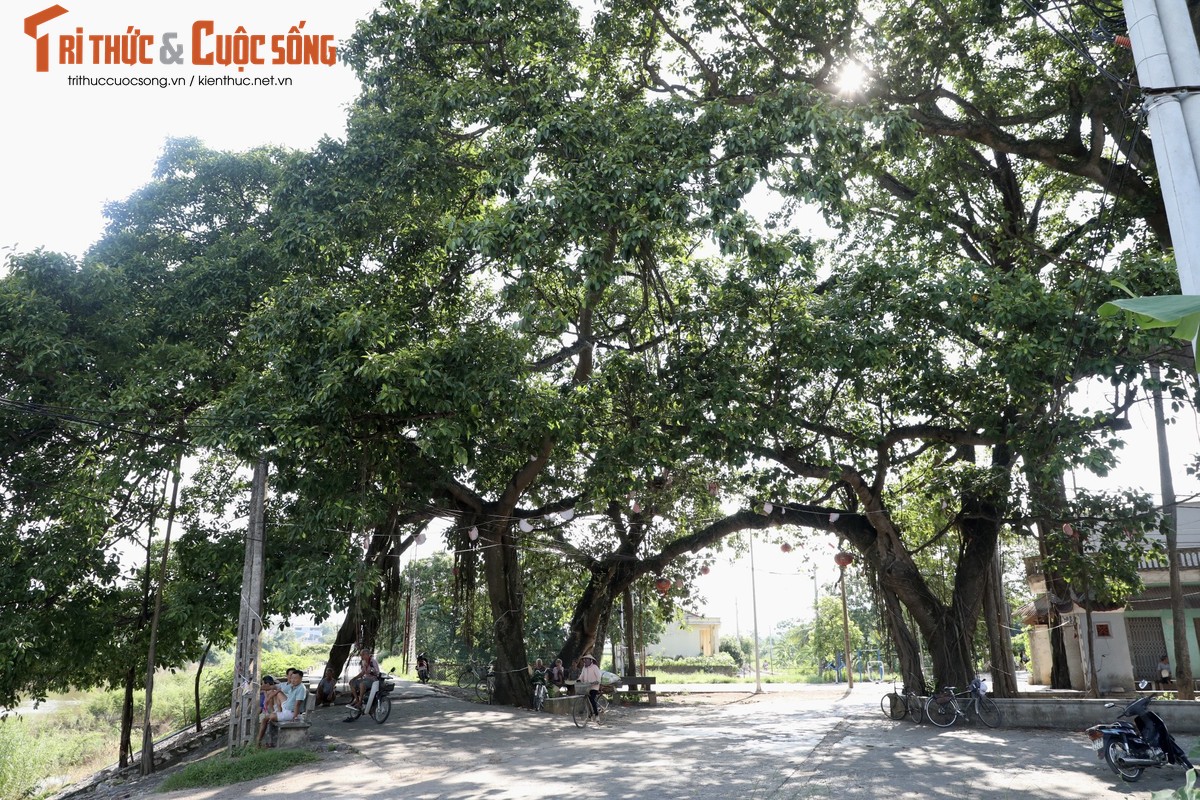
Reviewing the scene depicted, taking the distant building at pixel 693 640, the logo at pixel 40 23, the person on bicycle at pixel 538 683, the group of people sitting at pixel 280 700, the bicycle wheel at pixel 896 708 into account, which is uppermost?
the logo at pixel 40 23

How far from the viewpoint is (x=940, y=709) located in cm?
1274

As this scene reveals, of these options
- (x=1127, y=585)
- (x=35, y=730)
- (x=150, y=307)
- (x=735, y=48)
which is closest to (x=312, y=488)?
(x=150, y=307)

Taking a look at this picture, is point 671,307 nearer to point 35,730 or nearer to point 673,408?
point 673,408

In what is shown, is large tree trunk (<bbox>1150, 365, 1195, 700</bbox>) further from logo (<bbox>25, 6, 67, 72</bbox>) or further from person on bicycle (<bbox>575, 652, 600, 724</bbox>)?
logo (<bbox>25, 6, 67, 72</bbox>)

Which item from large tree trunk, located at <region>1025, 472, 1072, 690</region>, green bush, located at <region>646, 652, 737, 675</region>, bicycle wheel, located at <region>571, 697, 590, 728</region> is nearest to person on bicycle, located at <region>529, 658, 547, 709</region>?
bicycle wheel, located at <region>571, 697, 590, 728</region>

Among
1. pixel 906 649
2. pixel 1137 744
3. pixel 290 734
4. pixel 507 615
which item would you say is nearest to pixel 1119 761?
pixel 1137 744

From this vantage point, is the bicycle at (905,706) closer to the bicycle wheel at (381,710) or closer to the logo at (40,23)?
the bicycle wheel at (381,710)

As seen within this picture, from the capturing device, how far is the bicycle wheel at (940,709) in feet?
41.5

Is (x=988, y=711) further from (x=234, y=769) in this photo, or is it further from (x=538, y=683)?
(x=234, y=769)

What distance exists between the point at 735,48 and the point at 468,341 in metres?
5.02

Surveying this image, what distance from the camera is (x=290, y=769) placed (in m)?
8.73

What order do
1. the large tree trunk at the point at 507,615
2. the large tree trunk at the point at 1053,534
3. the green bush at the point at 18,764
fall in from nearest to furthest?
the large tree trunk at the point at 1053,534
the large tree trunk at the point at 507,615
the green bush at the point at 18,764

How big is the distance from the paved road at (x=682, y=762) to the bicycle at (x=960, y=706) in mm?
282

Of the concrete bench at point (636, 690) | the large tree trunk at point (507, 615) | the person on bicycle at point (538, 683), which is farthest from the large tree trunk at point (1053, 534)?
the person on bicycle at point (538, 683)
